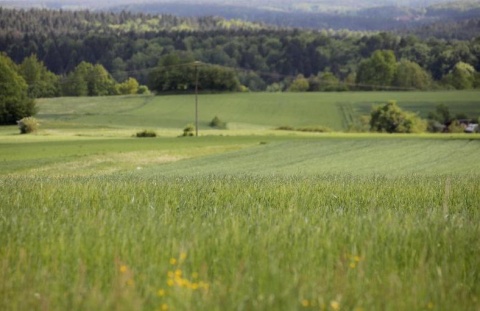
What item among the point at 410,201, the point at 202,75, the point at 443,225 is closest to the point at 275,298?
the point at 443,225

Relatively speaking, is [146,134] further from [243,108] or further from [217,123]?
[243,108]

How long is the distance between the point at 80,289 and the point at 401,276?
10.1ft


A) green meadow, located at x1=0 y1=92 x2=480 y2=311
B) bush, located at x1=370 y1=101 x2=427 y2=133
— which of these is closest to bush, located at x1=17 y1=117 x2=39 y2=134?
bush, located at x1=370 y1=101 x2=427 y2=133

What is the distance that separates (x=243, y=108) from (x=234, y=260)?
120952 millimetres

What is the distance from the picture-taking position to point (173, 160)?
52.6m

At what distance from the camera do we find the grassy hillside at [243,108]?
11388 centimetres

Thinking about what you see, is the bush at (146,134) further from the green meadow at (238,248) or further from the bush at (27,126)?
the green meadow at (238,248)

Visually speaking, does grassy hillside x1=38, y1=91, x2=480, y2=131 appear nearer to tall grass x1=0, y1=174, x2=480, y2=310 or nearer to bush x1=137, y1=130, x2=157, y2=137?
bush x1=137, y1=130, x2=157, y2=137

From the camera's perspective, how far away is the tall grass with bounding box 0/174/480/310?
611 cm

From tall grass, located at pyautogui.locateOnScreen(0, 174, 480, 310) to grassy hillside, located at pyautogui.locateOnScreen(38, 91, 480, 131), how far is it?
96.0m

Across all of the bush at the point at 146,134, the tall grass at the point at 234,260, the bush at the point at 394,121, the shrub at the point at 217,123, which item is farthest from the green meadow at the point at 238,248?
the bush at the point at 394,121

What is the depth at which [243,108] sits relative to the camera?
420ft

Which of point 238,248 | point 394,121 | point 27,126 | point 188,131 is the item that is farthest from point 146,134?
point 238,248

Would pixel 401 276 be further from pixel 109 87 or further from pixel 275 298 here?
pixel 109 87
